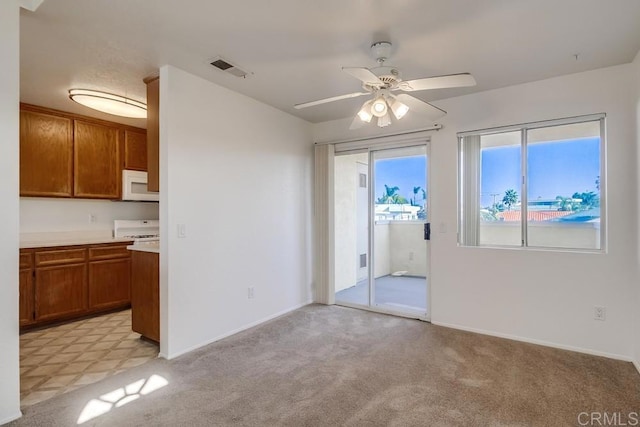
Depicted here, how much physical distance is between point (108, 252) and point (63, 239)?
583 mm

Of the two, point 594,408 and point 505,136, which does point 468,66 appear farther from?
point 594,408

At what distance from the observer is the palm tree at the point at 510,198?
3.40 metres

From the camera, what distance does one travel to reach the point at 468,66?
111 inches

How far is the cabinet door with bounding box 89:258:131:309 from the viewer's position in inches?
159

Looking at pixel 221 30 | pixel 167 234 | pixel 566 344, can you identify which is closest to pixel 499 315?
pixel 566 344

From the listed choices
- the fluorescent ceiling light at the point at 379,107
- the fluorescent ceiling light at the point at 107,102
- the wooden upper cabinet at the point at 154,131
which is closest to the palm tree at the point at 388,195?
the fluorescent ceiling light at the point at 379,107

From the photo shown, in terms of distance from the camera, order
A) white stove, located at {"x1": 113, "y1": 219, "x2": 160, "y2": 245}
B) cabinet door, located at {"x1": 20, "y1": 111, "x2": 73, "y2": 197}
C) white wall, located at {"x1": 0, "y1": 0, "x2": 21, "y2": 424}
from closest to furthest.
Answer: white wall, located at {"x1": 0, "y1": 0, "x2": 21, "y2": 424}
cabinet door, located at {"x1": 20, "y1": 111, "x2": 73, "y2": 197}
white stove, located at {"x1": 113, "y1": 219, "x2": 160, "y2": 245}

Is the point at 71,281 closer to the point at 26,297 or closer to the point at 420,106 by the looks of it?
the point at 26,297

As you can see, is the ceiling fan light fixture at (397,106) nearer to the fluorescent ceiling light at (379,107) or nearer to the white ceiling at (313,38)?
the fluorescent ceiling light at (379,107)

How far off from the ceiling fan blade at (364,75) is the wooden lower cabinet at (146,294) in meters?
2.31

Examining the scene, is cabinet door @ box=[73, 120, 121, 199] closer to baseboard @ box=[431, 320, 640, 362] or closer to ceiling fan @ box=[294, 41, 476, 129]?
ceiling fan @ box=[294, 41, 476, 129]


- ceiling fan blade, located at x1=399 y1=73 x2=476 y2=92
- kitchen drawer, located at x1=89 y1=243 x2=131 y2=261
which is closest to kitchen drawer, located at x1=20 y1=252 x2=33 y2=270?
kitchen drawer, located at x1=89 y1=243 x2=131 y2=261

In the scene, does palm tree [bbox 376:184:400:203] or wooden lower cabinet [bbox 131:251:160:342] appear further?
palm tree [bbox 376:184:400:203]

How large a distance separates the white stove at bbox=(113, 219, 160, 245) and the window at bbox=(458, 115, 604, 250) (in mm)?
4153
